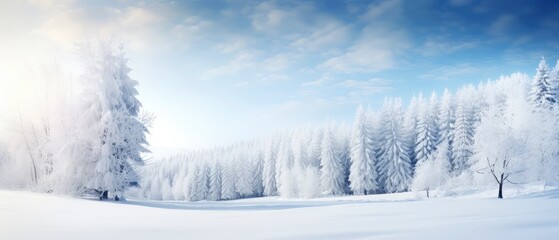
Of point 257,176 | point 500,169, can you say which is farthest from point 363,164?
point 257,176

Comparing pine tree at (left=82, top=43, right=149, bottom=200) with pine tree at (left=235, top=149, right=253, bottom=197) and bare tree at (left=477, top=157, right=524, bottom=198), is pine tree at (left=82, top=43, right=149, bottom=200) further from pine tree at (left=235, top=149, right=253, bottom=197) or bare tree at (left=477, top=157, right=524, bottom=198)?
pine tree at (left=235, top=149, right=253, bottom=197)

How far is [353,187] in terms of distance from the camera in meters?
57.1

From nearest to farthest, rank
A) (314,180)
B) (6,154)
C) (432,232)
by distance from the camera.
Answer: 1. (432,232)
2. (6,154)
3. (314,180)

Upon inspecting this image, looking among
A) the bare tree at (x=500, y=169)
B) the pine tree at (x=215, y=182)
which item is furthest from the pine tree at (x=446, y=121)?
the pine tree at (x=215, y=182)

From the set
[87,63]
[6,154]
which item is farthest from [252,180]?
[87,63]

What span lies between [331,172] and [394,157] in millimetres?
11553

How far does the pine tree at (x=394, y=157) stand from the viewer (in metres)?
56.1

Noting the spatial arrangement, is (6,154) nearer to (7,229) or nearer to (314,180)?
(7,229)

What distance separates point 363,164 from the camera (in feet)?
188

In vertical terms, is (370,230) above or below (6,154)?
below

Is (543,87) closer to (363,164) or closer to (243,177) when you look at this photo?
(363,164)

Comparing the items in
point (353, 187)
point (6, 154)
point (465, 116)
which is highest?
point (465, 116)

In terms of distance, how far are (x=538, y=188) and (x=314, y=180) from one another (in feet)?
106

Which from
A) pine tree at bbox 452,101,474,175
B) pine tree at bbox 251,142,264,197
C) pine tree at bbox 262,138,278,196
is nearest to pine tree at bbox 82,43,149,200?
pine tree at bbox 452,101,474,175
